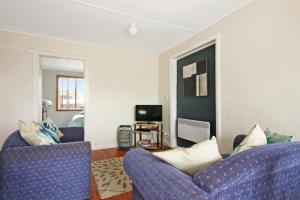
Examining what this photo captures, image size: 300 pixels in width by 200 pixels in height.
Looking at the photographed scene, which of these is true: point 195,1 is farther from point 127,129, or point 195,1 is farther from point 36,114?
point 36,114

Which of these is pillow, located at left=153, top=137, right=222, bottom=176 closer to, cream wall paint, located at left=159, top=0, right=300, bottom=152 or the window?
cream wall paint, located at left=159, top=0, right=300, bottom=152

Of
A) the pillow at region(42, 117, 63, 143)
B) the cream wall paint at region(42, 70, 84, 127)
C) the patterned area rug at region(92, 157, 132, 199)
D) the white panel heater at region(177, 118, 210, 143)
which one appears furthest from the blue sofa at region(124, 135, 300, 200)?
the cream wall paint at region(42, 70, 84, 127)

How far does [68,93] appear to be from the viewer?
20.2 feet

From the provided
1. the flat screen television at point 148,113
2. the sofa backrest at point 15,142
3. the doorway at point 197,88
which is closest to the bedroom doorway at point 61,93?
the flat screen television at point 148,113

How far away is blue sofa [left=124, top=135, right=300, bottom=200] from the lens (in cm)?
75

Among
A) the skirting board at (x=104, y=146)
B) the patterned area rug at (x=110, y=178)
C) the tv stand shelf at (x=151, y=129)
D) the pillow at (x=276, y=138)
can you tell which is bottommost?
the patterned area rug at (x=110, y=178)

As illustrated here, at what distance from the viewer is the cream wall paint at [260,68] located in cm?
168

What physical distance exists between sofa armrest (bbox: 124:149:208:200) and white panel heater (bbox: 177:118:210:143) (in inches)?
73.6

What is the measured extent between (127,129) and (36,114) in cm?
179

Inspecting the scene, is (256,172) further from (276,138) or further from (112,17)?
(112,17)

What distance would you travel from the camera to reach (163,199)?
32.7 inches

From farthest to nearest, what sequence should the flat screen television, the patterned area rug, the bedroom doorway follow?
the bedroom doorway → the flat screen television → the patterned area rug

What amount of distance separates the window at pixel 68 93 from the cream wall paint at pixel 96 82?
9.88 feet

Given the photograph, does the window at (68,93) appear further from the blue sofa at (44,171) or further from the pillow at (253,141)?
the pillow at (253,141)
